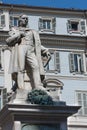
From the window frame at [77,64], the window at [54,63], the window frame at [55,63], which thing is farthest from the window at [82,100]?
the window at [54,63]

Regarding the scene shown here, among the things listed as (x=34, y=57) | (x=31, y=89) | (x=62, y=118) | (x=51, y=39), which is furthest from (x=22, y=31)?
(x=51, y=39)

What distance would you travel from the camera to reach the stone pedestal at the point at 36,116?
11.4m

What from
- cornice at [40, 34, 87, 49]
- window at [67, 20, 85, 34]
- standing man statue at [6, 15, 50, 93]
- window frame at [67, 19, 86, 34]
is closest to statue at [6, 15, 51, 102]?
standing man statue at [6, 15, 50, 93]

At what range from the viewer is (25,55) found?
1240 centimetres

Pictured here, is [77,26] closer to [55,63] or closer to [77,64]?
[77,64]

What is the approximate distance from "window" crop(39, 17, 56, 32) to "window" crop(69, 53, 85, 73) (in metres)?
2.65

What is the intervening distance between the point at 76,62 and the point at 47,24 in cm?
376

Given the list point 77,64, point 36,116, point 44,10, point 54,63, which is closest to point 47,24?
point 44,10

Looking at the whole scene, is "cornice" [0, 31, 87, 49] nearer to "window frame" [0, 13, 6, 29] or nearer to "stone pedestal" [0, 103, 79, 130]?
"window frame" [0, 13, 6, 29]

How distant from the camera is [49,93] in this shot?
1202 cm

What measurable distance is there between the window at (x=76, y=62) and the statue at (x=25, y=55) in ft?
83.1

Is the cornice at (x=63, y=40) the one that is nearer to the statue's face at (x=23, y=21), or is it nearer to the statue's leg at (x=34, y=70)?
the statue's face at (x=23, y=21)

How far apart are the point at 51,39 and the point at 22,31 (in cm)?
2535

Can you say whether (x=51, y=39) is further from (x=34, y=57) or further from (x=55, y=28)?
(x=34, y=57)
